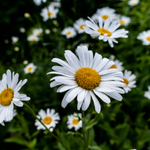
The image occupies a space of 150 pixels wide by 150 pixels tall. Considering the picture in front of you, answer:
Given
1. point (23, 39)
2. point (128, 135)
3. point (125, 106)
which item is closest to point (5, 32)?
point (23, 39)

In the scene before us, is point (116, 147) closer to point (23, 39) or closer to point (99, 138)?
point (99, 138)

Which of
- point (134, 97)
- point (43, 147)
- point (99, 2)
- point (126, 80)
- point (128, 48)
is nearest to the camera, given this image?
point (126, 80)

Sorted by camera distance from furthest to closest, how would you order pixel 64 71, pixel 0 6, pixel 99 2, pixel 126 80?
pixel 99 2
pixel 0 6
pixel 126 80
pixel 64 71

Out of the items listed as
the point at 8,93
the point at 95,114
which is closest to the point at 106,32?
the point at 8,93

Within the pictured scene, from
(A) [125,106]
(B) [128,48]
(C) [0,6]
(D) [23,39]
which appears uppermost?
(C) [0,6]

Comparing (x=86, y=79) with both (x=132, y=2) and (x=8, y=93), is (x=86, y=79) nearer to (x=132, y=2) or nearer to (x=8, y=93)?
(x=8, y=93)

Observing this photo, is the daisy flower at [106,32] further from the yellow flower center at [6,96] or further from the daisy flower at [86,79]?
the yellow flower center at [6,96]

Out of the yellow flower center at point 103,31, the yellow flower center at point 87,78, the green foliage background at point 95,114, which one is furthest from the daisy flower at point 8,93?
the yellow flower center at point 103,31

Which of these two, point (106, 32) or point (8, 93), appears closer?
point (8, 93)
